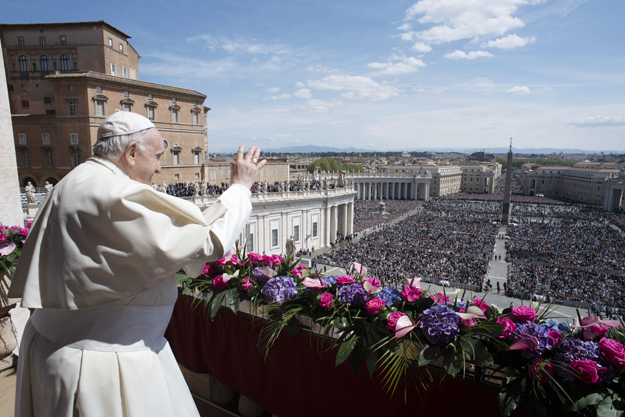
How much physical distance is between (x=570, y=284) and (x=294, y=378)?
27890mm

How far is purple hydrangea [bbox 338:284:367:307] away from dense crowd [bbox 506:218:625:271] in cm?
3547

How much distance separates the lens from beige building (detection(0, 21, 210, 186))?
27.8 meters

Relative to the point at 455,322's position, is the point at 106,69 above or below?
above

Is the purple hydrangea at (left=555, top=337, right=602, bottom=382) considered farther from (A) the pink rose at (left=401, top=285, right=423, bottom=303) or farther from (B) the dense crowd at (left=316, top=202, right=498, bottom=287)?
(B) the dense crowd at (left=316, top=202, right=498, bottom=287)

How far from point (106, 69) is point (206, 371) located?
32648mm

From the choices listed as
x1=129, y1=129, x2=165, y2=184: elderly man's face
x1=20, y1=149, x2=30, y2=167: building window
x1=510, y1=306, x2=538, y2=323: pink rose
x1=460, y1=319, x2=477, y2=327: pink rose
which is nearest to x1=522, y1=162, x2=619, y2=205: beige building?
x1=510, y1=306, x2=538, y2=323: pink rose

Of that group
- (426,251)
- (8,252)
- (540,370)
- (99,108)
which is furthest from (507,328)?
(426,251)

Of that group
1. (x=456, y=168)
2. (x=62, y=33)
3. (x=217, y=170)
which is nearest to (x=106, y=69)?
(x=62, y=33)

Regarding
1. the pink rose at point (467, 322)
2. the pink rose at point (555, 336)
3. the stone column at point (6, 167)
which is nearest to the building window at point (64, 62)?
the stone column at point (6, 167)

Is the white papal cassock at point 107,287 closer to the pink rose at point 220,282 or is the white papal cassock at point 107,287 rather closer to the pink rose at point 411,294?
the pink rose at point 411,294

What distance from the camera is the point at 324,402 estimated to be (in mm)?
3770

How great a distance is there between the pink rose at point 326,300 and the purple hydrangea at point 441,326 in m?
0.84

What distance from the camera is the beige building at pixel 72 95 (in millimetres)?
27797

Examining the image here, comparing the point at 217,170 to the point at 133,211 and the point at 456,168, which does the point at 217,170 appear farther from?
the point at 456,168
